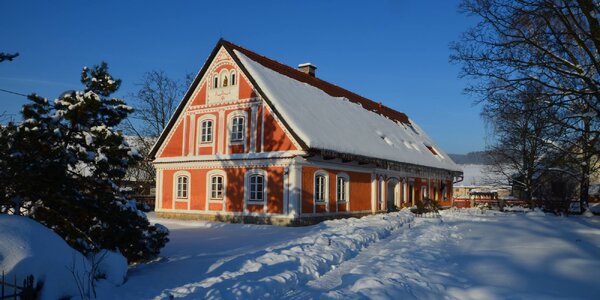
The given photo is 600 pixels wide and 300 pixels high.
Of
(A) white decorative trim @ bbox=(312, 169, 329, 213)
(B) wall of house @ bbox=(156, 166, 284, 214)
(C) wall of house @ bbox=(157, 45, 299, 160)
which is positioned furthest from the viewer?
(A) white decorative trim @ bbox=(312, 169, 329, 213)

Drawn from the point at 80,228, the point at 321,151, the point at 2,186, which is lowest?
the point at 80,228

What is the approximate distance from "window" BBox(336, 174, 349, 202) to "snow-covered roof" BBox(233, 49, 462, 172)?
151 cm

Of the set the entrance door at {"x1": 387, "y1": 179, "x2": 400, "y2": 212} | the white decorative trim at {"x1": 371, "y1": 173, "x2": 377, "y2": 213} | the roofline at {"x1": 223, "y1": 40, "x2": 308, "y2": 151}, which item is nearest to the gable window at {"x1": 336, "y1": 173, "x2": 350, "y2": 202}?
the white decorative trim at {"x1": 371, "y1": 173, "x2": 377, "y2": 213}

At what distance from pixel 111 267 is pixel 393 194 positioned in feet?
68.3

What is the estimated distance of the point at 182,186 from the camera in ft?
71.4

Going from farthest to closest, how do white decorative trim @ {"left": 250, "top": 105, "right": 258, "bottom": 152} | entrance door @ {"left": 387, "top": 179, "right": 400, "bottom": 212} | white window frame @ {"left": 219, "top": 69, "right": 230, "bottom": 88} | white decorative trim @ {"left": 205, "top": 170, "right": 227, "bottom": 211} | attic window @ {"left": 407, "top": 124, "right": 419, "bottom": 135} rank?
attic window @ {"left": 407, "top": 124, "right": 419, "bottom": 135}
entrance door @ {"left": 387, "top": 179, "right": 400, "bottom": 212}
white window frame @ {"left": 219, "top": 69, "right": 230, "bottom": 88}
white decorative trim @ {"left": 205, "top": 170, "right": 227, "bottom": 211}
white decorative trim @ {"left": 250, "top": 105, "right": 258, "bottom": 152}

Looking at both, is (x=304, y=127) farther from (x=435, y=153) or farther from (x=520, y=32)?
(x=435, y=153)

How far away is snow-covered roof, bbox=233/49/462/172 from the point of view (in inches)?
725

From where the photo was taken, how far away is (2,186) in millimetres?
7734

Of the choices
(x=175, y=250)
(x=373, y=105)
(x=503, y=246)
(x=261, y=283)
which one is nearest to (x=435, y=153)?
(x=373, y=105)

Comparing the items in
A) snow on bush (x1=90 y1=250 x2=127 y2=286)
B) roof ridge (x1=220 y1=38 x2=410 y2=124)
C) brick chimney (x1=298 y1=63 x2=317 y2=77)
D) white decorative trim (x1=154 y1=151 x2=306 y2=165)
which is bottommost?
snow on bush (x1=90 y1=250 x2=127 y2=286)

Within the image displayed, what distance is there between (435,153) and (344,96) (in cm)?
1145

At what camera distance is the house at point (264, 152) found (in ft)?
60.1

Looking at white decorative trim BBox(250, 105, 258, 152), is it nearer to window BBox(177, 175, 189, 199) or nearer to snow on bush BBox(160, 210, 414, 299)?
window BBox(177, 175, 189, 199)
